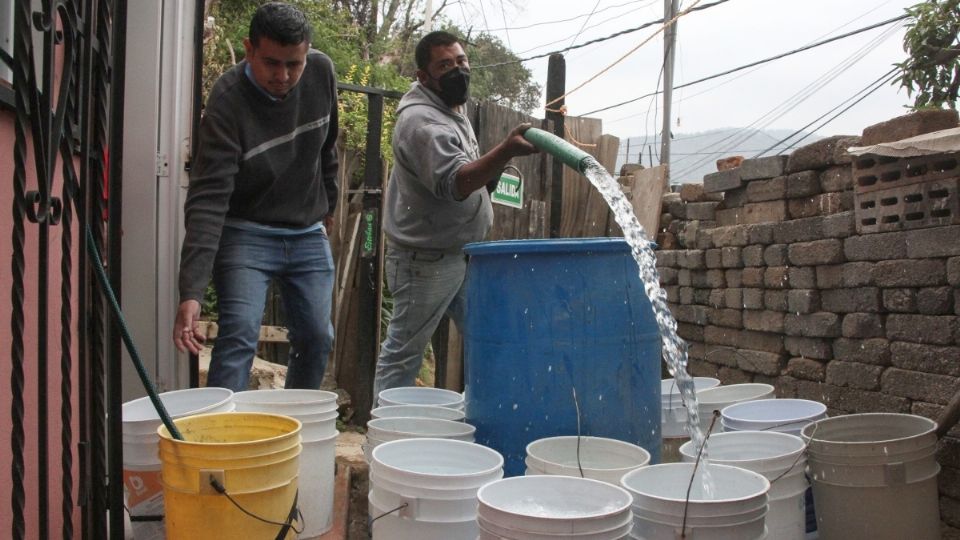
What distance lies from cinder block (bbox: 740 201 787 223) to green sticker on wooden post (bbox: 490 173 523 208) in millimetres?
1267

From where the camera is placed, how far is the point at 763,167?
406cm

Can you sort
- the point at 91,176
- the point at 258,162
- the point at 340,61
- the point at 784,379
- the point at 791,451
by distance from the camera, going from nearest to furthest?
the point at 91,176, the point at 791,451, the point at 258,162, the point at 784,379, the point at 340,61

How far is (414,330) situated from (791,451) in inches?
65.5

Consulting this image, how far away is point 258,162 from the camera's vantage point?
2785mm

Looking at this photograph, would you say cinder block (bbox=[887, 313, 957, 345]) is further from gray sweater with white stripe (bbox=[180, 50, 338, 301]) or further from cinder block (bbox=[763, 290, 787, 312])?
gray sweater with white stripe (bbox=[180, 50, 338, 301])

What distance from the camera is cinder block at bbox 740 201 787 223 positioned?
3.93 meters

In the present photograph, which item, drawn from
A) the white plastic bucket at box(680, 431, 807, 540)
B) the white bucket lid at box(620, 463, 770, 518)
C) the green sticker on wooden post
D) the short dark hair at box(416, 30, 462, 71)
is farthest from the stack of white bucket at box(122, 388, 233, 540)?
the green sticker on wooden post

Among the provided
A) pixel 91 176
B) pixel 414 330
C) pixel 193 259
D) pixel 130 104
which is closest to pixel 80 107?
pixel 91 176

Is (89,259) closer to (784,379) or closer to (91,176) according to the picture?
(91,176)

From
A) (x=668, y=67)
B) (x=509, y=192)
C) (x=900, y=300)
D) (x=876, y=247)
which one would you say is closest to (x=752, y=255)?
(x=876, y=247)

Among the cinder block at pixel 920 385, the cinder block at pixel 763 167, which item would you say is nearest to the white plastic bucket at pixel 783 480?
the cinder block at pixel 920 385

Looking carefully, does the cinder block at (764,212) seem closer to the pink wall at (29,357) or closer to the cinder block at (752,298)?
the cinder block at (752,298)

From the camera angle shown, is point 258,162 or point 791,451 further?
point 258,162

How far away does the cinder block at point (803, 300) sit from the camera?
3686 mm
